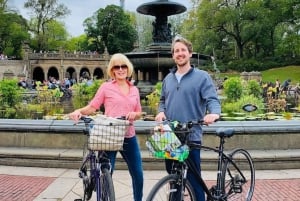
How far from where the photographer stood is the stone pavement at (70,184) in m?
6.01

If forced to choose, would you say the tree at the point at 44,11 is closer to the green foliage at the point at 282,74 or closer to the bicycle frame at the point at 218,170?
the green foliage at the point at 282,74

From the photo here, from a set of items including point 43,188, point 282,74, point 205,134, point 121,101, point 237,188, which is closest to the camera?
point 121,101

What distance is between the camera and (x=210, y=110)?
14.3ft

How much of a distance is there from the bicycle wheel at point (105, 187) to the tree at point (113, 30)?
2972 inches

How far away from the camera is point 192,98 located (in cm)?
448

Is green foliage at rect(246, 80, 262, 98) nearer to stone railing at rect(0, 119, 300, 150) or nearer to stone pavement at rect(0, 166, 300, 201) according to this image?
stone railing at rect(0, 119, 300, 150)

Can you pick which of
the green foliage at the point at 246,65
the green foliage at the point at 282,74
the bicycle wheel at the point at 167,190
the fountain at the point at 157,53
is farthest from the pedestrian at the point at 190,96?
the green foliage at the point at 246,65

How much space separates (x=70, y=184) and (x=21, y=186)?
75 centimetres

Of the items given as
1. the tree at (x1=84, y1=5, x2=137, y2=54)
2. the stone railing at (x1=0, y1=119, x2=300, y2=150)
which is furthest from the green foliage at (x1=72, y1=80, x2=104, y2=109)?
the tree at (x1=84, y1=5, x2=137, y2=54)

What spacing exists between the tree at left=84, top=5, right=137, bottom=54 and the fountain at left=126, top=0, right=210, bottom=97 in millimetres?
60838

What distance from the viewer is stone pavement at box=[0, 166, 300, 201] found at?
19.7 ft

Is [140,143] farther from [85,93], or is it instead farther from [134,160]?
[85,93]

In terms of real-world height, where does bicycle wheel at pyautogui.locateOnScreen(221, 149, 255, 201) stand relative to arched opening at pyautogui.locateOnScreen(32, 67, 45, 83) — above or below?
below

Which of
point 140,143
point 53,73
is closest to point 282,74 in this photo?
point 53,73
